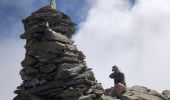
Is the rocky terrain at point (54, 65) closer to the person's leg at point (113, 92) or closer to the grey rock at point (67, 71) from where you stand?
the grey rock at point (67, 71)

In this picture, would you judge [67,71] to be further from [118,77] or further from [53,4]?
[53,4]

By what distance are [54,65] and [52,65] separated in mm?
179

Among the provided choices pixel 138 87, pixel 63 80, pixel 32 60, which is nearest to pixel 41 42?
pixel 32 60

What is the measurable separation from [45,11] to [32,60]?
5012 mm

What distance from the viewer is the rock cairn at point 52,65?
3216 centimetres

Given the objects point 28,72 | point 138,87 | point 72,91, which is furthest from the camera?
Answer: point 138,87

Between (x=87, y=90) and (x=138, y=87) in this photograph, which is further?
(x=138, y=87)

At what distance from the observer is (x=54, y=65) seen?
33031 mm

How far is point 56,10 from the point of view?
35500 mm

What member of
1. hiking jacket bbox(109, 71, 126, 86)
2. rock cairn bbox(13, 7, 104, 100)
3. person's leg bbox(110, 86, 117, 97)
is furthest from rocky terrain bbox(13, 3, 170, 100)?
hiking jacket bbox(109, 71, 126, 86)

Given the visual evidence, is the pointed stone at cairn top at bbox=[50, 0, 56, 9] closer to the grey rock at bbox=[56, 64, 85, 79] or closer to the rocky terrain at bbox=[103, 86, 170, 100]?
the grey rock at bbox=[56, 64, 85, 79]

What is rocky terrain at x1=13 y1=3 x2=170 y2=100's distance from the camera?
3219 centimetres

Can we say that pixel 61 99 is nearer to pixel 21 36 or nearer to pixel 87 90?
pixel 87 90

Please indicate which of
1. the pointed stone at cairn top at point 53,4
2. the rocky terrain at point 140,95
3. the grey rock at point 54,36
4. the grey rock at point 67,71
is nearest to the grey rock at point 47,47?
the grey rock at point 54,36
